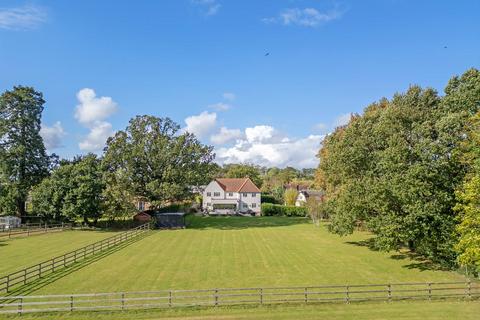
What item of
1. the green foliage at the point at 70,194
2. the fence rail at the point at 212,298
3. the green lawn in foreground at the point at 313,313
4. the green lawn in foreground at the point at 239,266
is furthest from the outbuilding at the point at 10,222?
the green lawn in foreground at the point at 313,313

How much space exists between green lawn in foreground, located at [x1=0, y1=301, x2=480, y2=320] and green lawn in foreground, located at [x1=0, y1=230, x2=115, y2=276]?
12.5 metres

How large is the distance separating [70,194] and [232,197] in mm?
39570

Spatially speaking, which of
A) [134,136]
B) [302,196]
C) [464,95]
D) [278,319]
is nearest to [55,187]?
[134,136]

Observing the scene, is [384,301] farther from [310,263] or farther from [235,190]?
[235,190]

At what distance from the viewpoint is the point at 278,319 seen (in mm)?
18250

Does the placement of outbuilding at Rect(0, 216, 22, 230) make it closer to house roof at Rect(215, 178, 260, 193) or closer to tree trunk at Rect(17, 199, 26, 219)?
tree trunk at Rect(17, 199, 26, 219)

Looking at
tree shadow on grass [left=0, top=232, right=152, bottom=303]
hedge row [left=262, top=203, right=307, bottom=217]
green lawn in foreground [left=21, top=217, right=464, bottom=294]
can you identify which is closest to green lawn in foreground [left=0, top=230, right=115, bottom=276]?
tree shadow on grass [left=0, top=232, right=152, bottom=303]

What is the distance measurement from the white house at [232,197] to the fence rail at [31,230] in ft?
111

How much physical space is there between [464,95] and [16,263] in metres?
36.5

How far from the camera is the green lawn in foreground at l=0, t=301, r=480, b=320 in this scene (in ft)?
60.7

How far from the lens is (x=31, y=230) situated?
165 ft

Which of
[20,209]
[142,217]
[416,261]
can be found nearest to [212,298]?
[416,261]

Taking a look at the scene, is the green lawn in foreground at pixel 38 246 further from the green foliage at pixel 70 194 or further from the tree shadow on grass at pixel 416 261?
the tree shadow on grass at pixel 416 261

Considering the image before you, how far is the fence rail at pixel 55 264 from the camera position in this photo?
922 inches
